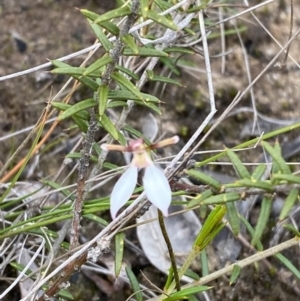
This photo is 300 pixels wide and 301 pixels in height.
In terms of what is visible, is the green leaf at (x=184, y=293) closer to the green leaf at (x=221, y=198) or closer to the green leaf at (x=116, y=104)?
the green leaf at (x=221, y=198)

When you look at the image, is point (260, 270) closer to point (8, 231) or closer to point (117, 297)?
point (117, 297)

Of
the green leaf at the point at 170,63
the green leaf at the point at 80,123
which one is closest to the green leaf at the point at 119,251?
the green leaf at the point at 80,123

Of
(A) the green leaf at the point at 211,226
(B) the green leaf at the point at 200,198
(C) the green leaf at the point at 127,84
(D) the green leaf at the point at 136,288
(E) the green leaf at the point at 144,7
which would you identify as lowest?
(D) the green leaf at the point at 136,288

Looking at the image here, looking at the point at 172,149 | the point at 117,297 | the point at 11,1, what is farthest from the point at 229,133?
the point at 11,1

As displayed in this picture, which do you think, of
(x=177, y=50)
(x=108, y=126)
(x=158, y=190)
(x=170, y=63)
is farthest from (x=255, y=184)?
(x=170, y=63)

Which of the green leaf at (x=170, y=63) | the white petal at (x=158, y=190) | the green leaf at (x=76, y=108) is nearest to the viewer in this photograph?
the white petal at (x=158, y=190)

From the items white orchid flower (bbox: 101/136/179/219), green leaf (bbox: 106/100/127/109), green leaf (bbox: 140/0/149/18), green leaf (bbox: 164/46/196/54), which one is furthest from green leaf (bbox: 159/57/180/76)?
white orchid flower (bbox: 101/136/179/219)
